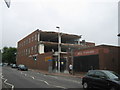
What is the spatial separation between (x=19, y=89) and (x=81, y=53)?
723 inches

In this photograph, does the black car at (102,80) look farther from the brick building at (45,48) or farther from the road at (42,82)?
the brick building at (45,48)

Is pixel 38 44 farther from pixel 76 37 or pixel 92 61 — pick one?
pixel 92 61

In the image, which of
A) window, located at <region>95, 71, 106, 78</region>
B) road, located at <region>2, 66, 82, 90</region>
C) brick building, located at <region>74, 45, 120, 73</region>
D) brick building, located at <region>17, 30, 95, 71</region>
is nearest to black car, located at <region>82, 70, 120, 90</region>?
window, located at <region>95, 71, 106, 78</region>

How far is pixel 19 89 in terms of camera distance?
1321 centimetres

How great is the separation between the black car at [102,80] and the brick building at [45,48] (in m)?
26.7

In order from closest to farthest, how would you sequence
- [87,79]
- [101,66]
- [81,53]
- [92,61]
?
1. [87,79]
2. [101,66]
3. [92,61]
4. [81,53]

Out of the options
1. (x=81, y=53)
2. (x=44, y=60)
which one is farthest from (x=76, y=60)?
(x=44, y=60)

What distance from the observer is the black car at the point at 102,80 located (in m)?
11.6

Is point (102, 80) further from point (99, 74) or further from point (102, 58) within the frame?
point (102, 58)

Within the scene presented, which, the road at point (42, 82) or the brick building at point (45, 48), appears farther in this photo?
the brick building at point (45, 48)

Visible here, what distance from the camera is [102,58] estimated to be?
25.6 metres

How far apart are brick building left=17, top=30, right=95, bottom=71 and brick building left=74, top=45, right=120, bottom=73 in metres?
12.5

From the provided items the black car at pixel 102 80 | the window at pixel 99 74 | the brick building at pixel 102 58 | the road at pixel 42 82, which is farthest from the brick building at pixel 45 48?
the window at pixel 99 74

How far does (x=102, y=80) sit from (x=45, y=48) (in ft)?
153
